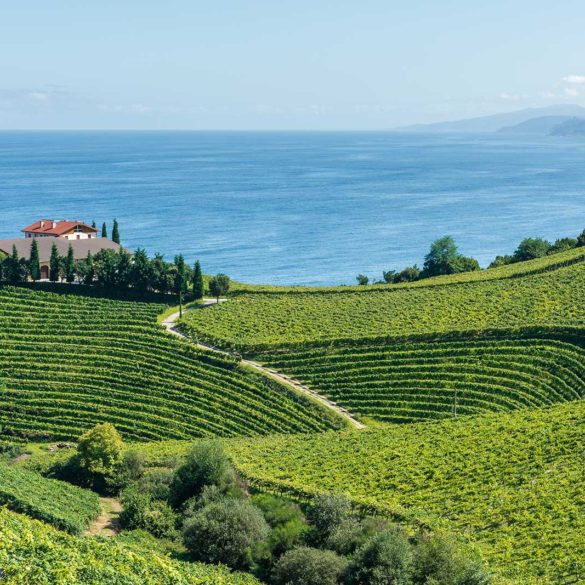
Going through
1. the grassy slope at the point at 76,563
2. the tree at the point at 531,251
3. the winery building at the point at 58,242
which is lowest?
the grassy slope at the point at 76,563

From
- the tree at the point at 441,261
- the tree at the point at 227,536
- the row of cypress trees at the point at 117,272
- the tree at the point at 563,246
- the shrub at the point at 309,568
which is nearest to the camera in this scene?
the shrub at the point at 309,568

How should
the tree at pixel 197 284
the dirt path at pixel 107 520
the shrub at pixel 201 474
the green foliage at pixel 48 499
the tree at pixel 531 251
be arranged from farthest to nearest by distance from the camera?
the tree at pixel 531 251, the tree at pixel 197 284, the shrub at pixel 201 474, the dirt path at pixel 107 520, the green foliage at pixel 48 499

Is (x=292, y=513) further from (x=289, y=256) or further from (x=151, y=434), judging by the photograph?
(x=289, y=256)

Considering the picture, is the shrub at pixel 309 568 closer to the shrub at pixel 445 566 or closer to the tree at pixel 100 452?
the shrub at pixel 445 566

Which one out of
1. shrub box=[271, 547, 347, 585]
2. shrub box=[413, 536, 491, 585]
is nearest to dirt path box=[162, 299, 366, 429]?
shrub box=[271, 547, 347, 585]

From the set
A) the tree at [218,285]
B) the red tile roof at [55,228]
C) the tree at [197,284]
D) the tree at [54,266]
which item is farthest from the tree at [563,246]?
the red tile roof at [55,228]

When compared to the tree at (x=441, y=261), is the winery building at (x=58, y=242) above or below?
above
